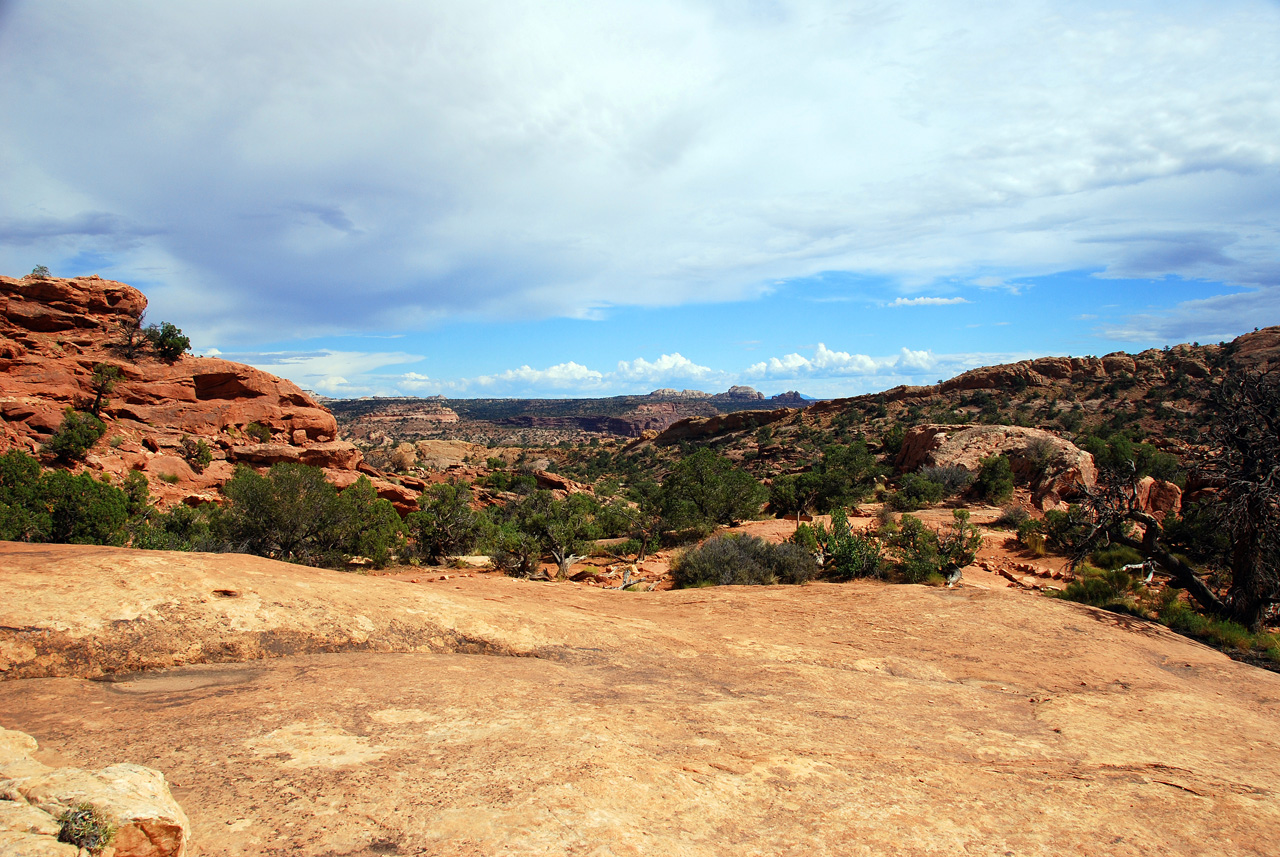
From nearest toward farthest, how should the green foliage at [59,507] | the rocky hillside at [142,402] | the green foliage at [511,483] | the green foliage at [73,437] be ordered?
1. the green foliage at [59,507]
2. the green foliage at [73,437]
3. the rocky hillside at [142,402]
4. the green foliage at [511,483]

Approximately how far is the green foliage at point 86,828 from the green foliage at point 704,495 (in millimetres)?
20025

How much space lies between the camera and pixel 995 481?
26.8m

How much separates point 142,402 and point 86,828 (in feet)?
99.6

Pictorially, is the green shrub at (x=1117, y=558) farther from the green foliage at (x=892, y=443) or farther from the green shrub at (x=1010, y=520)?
the green foliage at (x=892, y=443)

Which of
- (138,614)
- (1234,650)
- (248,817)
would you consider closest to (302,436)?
(138,614)

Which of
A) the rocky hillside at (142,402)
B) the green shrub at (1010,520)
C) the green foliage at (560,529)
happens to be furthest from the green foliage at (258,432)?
the green shrub at (1010,520)

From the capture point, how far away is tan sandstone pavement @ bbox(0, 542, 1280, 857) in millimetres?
3598

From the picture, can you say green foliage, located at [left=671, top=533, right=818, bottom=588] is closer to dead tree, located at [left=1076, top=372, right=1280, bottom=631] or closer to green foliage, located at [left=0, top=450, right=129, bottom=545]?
dead tree, located at [left=1076, top=372, right=1280, bottom=631]

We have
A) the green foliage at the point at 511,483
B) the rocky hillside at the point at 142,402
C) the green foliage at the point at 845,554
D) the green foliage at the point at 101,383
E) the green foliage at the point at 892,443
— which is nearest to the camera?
the green foliage at the point at 845,554

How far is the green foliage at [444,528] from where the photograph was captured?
19.6 m

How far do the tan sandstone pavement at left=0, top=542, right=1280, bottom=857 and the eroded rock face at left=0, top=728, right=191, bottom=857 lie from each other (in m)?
0.44

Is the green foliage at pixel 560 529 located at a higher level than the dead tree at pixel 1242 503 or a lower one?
lower

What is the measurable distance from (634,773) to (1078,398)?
5924 cm

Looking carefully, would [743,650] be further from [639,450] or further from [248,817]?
[639,450]
